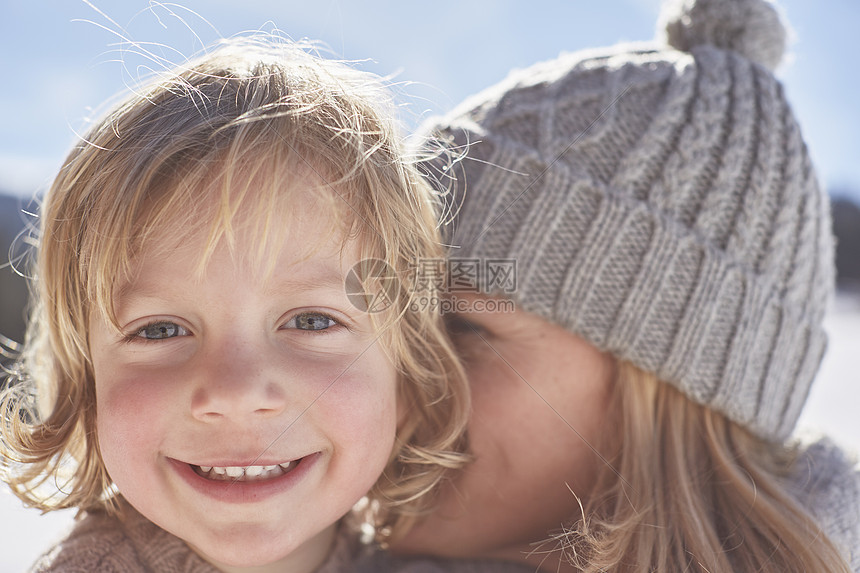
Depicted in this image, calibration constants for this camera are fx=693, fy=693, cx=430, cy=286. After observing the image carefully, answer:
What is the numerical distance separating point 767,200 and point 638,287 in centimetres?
31

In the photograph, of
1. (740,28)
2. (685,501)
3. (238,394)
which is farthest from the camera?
(740,28)

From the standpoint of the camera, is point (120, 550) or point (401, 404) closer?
point (120, 550)

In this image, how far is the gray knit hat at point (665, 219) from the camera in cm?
135

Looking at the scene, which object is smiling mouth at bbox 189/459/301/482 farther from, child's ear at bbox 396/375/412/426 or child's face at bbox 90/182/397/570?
child's ear at bbox 396/375/412/426

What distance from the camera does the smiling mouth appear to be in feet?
3.55

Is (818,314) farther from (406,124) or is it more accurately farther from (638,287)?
(406,124)

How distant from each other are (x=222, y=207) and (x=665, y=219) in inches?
32.4

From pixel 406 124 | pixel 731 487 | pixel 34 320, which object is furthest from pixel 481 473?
pixel 34 320

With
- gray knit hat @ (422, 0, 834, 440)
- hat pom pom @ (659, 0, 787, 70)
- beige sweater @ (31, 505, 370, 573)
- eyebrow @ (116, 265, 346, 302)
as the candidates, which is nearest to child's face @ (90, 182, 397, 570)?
eyebrow @ (116, 265, 346, 302)

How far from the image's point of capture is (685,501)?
50.8 inches

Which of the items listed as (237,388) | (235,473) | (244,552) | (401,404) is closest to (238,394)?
(237,388)

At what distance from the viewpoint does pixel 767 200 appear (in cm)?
136

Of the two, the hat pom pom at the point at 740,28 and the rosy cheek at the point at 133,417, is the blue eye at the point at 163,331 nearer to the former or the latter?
the rosy cheek at the point at 133,417

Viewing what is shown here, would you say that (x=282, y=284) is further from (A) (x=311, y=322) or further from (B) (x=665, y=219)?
(B) (x=665, y=219)
